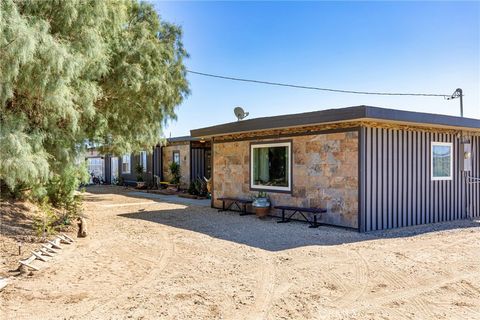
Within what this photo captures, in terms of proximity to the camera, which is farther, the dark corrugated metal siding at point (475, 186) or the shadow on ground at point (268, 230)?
the dark corrugated metal siding at point (475, 186)

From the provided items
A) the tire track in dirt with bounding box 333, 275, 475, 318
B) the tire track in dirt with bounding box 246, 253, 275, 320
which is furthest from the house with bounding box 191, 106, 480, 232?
the tire track in dirt with bounding box 246, 253, 275, 320

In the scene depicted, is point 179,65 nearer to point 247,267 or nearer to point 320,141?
point 320,141

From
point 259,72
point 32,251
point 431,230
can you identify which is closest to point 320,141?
point 431,230

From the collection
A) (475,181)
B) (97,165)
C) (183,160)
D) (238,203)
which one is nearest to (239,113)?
(238,203)

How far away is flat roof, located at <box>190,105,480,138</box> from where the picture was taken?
7.01m

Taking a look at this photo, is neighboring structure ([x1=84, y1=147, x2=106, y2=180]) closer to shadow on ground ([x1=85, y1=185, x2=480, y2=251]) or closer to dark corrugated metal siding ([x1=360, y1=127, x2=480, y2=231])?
shadow on ground ([x1=85, y1=185, x2=480, y2=251])

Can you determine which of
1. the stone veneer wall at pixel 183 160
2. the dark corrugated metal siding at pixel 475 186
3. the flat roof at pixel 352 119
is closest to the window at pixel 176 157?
the stone veneer wall at pixel 183 160

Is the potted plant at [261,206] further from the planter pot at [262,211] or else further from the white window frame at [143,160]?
the white window frame at [143,160]

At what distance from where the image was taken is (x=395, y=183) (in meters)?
8.09

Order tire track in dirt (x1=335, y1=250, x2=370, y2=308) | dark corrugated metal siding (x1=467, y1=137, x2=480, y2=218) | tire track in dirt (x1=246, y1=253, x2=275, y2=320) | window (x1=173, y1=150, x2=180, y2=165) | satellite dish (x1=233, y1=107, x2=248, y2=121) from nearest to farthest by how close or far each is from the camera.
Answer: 1. tire track in dirt (x1=246, y1=253, x2=275, y2=320)
2. tire track in dirt (x1=335, y1=250, x2=370, y2=308)
3. dark corrugated metal siding (x1=467, y1=137, x2=480, y2=218)
4. satellite dish (x1=233, y1=107, x2=248, y2=121)
5. window (x1=173, y1=150, x2=180, y2=165)

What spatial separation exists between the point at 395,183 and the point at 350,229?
1.50m

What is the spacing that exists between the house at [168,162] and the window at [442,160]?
30.1ft

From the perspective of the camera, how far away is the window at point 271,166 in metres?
9.20

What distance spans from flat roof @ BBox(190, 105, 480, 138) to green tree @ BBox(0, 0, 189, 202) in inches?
97.4
